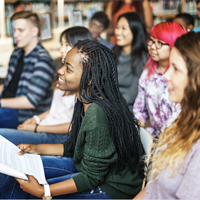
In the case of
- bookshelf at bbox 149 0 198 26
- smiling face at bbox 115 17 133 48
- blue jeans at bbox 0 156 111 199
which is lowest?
blue jeans at bbox 0 156 111 199

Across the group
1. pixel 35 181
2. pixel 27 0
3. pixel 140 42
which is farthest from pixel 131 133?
pixel 27 0

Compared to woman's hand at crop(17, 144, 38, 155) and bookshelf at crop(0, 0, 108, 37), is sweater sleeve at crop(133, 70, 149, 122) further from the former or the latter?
bookshelf at crop(0, 0, 108, 37)

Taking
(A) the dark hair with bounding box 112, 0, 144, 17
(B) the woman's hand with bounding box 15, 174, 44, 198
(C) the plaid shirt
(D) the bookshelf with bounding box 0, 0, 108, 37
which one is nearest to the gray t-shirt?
(B) the woman's hand with bounding box 15, 174, 44, 198

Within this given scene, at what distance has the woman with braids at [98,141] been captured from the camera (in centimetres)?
101

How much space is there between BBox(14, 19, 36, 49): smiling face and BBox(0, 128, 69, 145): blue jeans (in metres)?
0.83

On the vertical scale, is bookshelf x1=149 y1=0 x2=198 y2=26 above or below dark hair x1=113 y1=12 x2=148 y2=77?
above

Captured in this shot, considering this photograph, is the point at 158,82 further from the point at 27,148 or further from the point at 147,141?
the point at 27,148

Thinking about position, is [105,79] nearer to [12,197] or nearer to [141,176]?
[141,176]

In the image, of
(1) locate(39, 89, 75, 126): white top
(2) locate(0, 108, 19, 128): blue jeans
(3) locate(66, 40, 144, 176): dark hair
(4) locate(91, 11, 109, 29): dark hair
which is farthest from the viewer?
(4) locate(91, 11, 109, 29): dark hair

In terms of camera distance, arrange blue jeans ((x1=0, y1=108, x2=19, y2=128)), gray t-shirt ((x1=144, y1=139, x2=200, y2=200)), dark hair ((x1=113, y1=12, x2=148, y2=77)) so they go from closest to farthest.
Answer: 1. gray t-shirt ((x1=144, y1=139, x2=200, y2=200))
2. blue jeans ((x1=0, y1=108, x2=19, y2=128))
3. dark hair ((x1=113, y1=12, x2=148, y2=77))

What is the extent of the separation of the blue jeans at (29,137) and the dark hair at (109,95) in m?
0.55

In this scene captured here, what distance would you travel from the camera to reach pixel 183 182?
0.75 m

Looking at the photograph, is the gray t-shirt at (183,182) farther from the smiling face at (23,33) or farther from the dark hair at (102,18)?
the dark hair at (102,18)

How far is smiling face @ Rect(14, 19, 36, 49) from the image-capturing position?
2072mm
